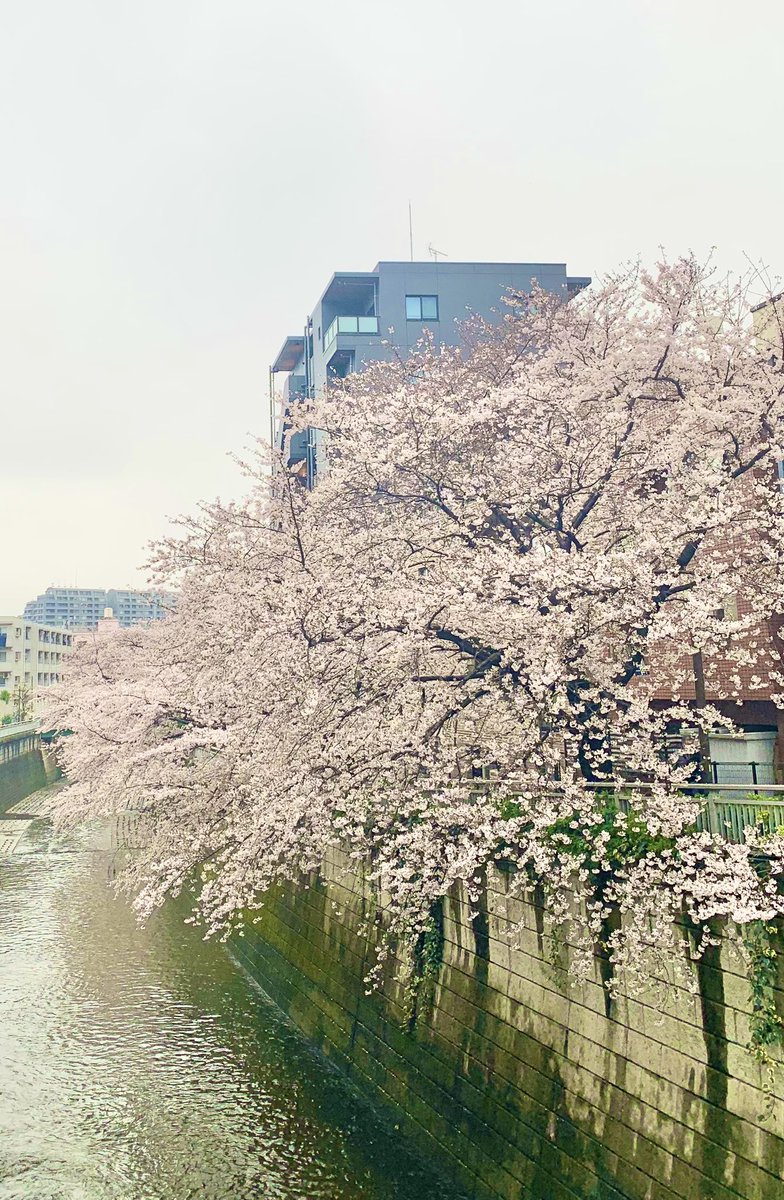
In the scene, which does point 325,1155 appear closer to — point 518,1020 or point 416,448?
point 518,1020

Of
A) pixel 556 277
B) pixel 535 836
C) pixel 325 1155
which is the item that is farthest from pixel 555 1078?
pixel 556 277

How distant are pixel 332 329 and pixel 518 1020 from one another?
3958 centimetres

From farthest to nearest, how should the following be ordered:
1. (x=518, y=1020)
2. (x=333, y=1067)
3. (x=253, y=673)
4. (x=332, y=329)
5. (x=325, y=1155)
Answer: (x=332, y=329) → (x=333, y=1067) → (x=253, y=673) → (x=325, y=1155) → (x=518, y=1020)

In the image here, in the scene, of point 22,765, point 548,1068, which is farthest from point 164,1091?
point 22,765

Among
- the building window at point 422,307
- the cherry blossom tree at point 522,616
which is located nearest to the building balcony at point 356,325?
the building window at point 422,307

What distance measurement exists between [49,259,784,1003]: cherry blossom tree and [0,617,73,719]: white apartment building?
88462 mm

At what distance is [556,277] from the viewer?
50.5m

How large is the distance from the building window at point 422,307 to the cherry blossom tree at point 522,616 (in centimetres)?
3058

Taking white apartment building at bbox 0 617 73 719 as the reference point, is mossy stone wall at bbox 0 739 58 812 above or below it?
below

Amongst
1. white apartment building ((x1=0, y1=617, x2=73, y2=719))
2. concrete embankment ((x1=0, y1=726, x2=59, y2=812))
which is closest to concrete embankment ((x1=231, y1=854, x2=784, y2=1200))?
concrete embankment ((x1=0, y1=726, x2=59, y2=812))

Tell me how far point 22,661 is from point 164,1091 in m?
97.4

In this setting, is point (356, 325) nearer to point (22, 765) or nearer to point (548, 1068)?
point (548, 1068)

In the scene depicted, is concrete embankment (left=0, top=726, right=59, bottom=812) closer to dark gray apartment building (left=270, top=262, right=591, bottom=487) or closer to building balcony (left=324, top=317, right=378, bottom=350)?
dark gray apartment building (left=270, top=262, right=591, bottom=487)

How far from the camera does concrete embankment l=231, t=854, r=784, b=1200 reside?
10781 mm
